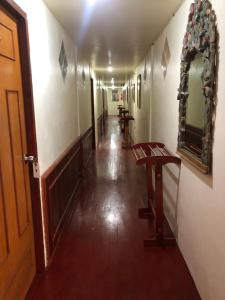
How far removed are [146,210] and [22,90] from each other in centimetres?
218

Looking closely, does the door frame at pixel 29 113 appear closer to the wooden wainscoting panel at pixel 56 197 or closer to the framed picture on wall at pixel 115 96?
the wooden wainscoting panel at pixel 56 197

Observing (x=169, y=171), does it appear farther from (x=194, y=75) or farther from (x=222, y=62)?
(x=222, y=62)

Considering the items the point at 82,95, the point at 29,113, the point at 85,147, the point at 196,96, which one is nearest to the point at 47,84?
the point at 29,113

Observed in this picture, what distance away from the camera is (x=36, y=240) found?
2076mm

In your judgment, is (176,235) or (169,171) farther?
(169,171)

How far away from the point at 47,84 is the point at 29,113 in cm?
60

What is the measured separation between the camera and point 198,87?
184cm

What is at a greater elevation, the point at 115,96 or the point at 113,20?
the point at 113,20

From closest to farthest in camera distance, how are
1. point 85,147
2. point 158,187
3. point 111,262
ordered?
point 111,262
point 158,187
point 85,147

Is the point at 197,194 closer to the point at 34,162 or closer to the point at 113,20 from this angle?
the point at 34,162

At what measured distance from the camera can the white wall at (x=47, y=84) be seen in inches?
79.0

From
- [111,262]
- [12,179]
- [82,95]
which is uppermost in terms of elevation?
[82,95]

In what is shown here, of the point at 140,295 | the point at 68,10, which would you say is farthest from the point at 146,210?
the point at 68,10

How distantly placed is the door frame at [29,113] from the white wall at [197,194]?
1.26 m
